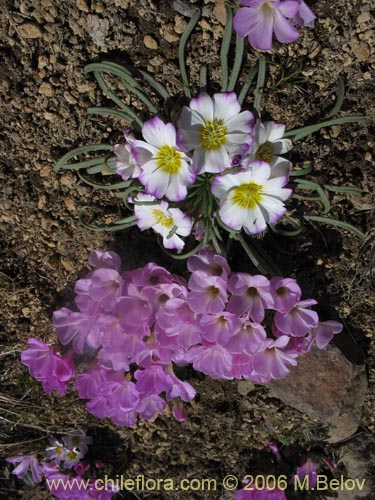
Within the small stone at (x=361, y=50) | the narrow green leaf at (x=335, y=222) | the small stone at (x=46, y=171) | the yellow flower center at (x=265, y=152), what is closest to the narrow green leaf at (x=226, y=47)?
the yellow flower center at (x=265, y=152)

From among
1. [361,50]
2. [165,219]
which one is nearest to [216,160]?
[165,219]

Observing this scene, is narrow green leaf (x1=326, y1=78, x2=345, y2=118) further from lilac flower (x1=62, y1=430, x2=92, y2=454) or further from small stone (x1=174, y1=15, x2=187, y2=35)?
lilac flower (x1=62, y1=430, x2=92, y2=454)

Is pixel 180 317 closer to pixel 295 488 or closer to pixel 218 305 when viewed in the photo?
pixel 218 305

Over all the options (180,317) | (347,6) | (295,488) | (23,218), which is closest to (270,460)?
(295,488)

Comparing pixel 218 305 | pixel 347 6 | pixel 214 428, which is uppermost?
pixel 347 6

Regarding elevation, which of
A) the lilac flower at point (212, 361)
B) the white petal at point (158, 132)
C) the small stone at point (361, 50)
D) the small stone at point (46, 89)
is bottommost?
the lilac flower at point (212, 361)

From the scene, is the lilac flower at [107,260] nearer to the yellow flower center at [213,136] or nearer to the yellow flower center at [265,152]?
the yellow flower center at [213,136]
